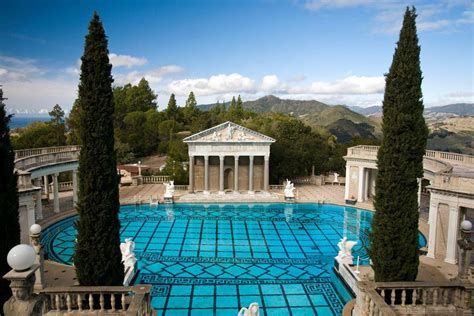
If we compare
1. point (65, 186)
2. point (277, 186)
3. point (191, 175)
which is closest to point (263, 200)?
point (277, 186)

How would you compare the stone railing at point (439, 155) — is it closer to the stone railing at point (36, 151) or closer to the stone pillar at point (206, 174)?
the stone pillar at point (206, 174)

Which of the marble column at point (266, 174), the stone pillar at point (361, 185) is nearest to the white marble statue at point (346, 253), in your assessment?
the stone pillar at point (361, 185)

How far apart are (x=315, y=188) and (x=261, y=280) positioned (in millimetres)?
24729

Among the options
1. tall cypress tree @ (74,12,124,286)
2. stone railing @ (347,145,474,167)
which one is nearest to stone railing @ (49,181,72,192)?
stone railing @ (347,145,474,167)

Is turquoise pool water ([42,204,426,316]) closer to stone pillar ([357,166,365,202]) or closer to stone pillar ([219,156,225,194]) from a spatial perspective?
stone pillar ([357,166,365,202])

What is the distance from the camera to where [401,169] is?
10789mm

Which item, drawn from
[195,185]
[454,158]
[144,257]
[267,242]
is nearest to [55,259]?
[144,257]

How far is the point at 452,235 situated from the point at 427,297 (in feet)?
32.3

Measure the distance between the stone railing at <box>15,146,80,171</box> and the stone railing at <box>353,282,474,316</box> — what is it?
2062 cm

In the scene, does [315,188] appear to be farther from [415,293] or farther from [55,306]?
[55,306]

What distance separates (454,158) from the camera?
82.7ft

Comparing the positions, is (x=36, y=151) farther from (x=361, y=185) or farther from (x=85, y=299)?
(x=361, y=185)

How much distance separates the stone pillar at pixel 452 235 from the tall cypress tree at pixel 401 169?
8.23 metres

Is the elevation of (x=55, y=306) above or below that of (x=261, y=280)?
above
